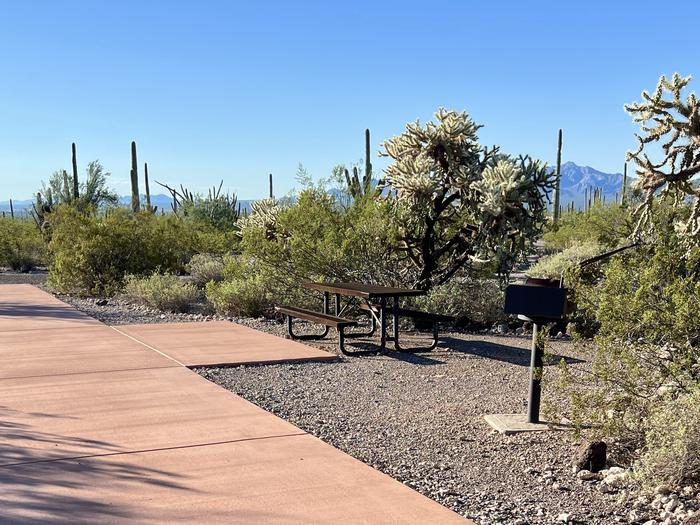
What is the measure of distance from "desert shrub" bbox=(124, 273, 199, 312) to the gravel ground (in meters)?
4.97

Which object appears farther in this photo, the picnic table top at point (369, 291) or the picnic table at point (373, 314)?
the picnic table at point (373, 314)

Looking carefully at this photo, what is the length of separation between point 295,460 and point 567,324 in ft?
23.5

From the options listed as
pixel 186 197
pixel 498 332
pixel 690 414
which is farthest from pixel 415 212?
pixel 186 197

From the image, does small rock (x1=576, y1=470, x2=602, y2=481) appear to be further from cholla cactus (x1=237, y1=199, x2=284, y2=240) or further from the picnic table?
cholla cactus (x1=237, y1=199, x2=284, y2=240)

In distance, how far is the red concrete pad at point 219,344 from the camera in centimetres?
874

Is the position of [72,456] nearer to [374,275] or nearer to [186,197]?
[374,275]

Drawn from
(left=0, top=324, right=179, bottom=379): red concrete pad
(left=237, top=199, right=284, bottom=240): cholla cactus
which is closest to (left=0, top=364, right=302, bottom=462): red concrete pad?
(left=0, top=324, right=179, bottom=379): red concrete pad

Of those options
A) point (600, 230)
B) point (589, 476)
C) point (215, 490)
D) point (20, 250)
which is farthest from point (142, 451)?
point (20, 250)

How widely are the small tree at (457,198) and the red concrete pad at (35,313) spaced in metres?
5.02

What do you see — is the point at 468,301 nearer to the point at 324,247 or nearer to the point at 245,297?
the point at 324,247

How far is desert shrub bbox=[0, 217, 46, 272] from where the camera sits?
26.3 meters

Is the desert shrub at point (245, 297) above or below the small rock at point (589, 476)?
above

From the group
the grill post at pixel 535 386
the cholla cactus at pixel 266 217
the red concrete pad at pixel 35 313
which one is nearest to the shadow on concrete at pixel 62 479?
the grill post at pixel 535 386

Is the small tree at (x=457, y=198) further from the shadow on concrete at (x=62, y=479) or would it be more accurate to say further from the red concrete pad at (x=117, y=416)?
the shadow on concrete at (x=62, y=479)
